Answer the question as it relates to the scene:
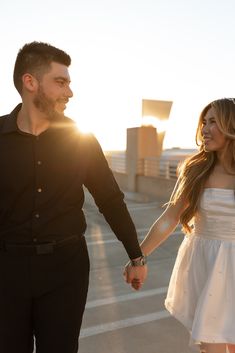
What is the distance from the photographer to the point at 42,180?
80.4 inches

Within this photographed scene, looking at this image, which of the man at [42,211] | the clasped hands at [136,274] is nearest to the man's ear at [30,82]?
the man at [42,211]

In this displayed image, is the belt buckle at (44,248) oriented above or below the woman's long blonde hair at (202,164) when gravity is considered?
below

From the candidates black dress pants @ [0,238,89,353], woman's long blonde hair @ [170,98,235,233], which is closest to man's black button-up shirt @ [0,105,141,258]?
black dress pants @ [0,238,89,353]

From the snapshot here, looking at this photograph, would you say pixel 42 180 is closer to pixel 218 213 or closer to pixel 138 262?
pixel 138 262

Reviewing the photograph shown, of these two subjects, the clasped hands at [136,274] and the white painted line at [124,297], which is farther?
the white painted line at [124,297]

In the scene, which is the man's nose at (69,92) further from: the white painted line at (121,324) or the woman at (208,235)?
the white painted line at (121,324)

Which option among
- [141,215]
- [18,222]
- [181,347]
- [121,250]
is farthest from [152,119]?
[18,222]

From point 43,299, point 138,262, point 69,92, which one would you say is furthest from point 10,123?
point 138,262

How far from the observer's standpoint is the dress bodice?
2.40m

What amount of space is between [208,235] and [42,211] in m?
1.07

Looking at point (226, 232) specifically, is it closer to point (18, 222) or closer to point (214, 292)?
point (214, 292)

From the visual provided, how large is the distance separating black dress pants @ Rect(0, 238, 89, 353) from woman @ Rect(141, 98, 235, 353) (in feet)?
2.28

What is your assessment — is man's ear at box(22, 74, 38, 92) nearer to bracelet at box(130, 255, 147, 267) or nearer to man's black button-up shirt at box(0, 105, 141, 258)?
man's black button-up shirt at box(0, 105, 141, 258)

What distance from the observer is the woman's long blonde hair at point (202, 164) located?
2.38 metres
